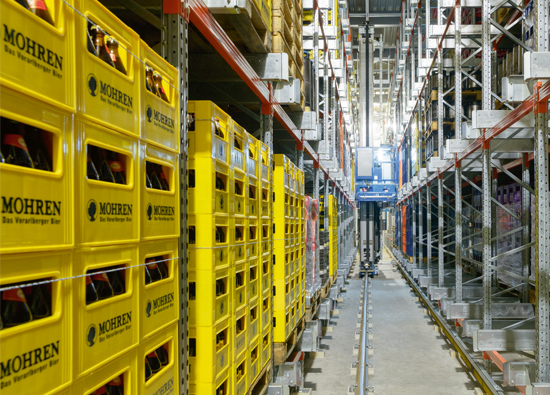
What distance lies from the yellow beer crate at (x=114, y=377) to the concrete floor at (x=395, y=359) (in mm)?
4653

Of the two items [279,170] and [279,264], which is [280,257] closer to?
[279,264]

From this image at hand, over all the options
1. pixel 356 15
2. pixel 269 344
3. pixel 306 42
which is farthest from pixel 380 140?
pixel 269 344

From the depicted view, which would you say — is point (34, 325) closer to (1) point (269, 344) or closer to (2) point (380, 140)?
(1) point (269, 344)

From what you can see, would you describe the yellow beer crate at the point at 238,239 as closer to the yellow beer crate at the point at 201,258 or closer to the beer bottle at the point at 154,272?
the yellow beer crate at the point at 201,258

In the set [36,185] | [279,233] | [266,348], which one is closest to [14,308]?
[36,185]

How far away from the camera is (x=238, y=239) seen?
3.52 meters

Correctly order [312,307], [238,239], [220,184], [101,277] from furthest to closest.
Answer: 1. [312,307]
2. [238,239]
3. [220,184]
4. [101,277]

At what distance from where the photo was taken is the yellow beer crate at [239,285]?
3244 mm

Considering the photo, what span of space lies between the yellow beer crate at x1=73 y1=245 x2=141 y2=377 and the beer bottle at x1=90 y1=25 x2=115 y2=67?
673 mm

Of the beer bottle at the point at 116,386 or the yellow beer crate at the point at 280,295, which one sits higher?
the beer bottle at the point at 116,386

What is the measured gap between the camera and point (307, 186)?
48.1 feet

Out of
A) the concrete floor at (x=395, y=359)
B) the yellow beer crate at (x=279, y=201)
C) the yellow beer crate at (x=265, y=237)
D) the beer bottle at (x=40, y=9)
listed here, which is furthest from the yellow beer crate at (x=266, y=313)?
the beer bottle at (x=40, y=9)

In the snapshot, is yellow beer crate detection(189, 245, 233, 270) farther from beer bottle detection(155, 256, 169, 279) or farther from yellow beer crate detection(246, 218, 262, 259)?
yellow beer crate detection(246, 218, 262, 259)

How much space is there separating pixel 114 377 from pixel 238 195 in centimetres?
177
